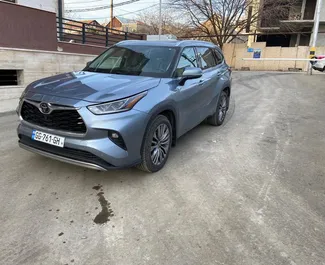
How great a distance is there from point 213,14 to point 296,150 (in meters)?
22.6

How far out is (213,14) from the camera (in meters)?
24.8

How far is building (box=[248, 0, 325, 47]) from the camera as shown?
92.8 ft

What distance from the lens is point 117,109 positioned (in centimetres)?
314

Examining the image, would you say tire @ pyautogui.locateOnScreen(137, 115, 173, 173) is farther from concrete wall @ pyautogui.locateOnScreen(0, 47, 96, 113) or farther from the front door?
concrete wall @ pyautogui.locateOnScreen(0, 47, 96, 113)

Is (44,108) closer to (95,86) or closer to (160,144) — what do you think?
(95,86)

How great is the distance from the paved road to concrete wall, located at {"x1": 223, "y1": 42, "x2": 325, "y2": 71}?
2200cm

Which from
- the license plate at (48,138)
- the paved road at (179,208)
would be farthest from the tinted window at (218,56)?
the license plate at (48,138)

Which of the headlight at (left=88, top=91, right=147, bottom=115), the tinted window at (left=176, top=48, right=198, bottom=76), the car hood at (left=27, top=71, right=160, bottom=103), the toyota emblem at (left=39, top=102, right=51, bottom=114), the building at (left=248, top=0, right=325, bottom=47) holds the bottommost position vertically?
the toyota emblem at (left=39, top=102, right=51, bottom=114)

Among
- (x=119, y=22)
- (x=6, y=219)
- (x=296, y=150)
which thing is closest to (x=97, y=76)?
(x=6, y=219)

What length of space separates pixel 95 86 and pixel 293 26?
31.4 m

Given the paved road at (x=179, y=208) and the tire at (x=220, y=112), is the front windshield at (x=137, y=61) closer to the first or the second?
the paved road at (x=179, y=208)

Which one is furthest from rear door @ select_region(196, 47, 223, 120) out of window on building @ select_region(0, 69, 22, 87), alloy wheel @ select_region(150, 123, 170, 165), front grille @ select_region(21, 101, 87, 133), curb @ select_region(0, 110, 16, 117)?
window on building @ select_region(0, 69, 22, 87)

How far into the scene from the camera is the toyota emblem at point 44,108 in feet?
10.6

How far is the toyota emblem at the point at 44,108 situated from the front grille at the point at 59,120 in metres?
0.04
